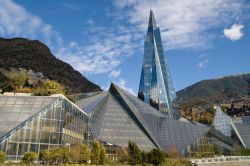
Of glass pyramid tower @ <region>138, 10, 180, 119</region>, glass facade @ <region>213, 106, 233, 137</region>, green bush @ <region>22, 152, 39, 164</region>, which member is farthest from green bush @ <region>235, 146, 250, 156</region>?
green bush @ <region>22, 152, 39, 164</region>

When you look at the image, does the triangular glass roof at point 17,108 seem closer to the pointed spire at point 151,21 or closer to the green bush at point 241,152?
the green bush at point 241,152

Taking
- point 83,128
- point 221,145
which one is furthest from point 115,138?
point 221,145

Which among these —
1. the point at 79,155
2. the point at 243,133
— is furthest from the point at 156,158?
the point at 243,133

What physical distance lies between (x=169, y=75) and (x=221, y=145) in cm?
5053

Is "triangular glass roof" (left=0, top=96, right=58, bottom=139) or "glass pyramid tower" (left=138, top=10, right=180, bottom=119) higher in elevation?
"glass pyramid tower" (left=138, top=10, right=180, bottom=119)

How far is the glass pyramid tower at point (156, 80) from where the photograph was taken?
119750mm

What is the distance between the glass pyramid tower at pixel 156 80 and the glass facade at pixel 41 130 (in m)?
63.5

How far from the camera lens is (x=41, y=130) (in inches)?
1951

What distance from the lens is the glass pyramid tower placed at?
11975cm

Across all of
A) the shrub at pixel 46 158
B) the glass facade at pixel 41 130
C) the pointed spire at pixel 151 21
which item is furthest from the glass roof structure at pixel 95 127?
Result: the pointed spire at pixel 151 21

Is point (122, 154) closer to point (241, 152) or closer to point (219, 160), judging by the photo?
point (219, 160)

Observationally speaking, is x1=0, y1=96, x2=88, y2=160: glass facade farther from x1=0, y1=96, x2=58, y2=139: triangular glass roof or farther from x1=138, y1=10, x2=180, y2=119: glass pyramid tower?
x1=138, y1=10, x2=180, y2=119: glass pyramid tower

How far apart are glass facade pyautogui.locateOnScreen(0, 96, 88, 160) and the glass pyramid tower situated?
63543 mm

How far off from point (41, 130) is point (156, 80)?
250ft
